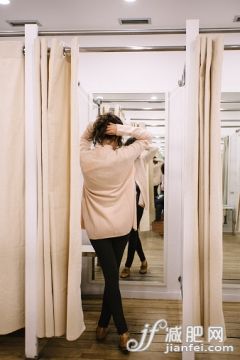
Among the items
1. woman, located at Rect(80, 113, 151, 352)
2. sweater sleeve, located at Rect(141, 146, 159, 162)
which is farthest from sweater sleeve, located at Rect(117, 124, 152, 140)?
sweater sleeve, located at Rect(141, 146, 159, 162)

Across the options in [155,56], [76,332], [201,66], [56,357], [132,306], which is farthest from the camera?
[155,56]

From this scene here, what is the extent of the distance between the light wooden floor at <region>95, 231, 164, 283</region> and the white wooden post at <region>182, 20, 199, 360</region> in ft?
4.04

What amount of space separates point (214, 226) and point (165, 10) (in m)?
2.17

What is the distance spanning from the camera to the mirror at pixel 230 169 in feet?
Result: 11.0

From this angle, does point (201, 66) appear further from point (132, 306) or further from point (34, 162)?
point (132, 306)

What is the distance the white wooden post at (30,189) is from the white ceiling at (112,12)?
4.01 ft

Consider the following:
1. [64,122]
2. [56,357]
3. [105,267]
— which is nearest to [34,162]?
[64,122]

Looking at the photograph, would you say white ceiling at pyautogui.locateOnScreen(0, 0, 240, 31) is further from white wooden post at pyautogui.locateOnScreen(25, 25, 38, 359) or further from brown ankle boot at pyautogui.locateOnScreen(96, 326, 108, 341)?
brown ankle boot at pyautogui.locateOnScreen(96, 326, 108, 341)

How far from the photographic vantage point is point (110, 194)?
2238 millimetres

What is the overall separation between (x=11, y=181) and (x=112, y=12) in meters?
2.00

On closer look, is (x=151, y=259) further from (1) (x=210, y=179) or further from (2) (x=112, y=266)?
(1) (x=210, y=179)

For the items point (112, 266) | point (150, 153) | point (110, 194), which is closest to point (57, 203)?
point (110, 194)

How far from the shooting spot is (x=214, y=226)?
2.04m

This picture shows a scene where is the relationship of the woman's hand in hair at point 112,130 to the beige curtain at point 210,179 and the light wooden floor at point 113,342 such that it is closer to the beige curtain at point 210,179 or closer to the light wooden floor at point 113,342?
the beige curtain at point 210,179
